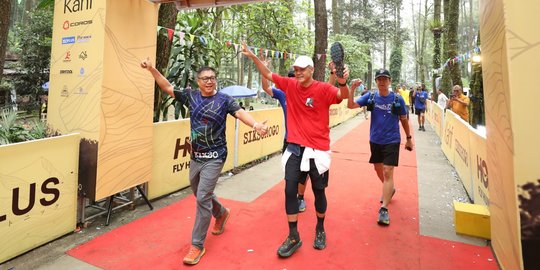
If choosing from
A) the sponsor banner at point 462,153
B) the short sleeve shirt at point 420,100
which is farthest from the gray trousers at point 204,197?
the short sleeve shirt at point 420,100

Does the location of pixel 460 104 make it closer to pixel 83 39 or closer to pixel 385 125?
pixel 385 125

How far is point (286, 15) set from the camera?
1470 centimetres

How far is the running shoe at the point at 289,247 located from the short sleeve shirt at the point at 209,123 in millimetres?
1082

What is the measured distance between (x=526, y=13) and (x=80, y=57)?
14.3 ft

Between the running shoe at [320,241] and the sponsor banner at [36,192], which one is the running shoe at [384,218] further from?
the sponsor banner at [36,192]

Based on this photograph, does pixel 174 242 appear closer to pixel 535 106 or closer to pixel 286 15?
pixel 535 106

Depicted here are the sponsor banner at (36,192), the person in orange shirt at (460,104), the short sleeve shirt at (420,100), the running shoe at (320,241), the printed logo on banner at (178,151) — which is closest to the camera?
the sponsor banner at (36,192)

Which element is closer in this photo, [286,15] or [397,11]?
[286,15]

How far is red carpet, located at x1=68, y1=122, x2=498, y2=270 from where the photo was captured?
330 cm

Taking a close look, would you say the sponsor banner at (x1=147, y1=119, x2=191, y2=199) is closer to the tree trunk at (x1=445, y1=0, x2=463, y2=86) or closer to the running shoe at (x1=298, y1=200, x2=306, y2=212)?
the running shoe at (x1=298, y1=200, x2=306, y2=212)

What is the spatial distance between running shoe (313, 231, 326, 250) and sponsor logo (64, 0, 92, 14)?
368 centimetres

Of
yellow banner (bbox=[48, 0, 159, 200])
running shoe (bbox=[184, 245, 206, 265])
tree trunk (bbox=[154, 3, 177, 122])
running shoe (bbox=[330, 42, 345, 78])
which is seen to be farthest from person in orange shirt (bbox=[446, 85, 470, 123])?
running shoe (bbox=[184, 245, 206, 265])

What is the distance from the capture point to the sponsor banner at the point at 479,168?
436 centimetres

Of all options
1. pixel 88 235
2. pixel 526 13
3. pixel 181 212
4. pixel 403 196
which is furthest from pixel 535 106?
pixel 88 235
